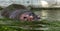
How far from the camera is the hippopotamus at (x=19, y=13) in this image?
2971mm

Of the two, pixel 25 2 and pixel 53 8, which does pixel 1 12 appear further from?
pixel 53 8

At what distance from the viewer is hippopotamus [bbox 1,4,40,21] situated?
2971 millimetres

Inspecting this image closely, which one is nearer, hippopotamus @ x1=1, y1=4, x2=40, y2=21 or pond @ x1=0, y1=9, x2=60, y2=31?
pond @ x1=0, y1=9, x2=60, y2=31

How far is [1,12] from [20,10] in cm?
38

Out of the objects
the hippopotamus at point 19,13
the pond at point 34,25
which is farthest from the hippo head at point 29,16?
the pond at point 34,25

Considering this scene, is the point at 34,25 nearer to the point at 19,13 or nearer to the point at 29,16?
the point at 29,16

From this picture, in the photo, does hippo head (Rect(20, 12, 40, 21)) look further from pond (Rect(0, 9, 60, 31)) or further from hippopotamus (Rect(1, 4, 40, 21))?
pond (Rect(0, 9, 60, 31))

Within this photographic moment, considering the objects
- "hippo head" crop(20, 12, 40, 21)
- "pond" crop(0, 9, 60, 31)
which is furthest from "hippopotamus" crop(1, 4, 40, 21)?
"pond" crop(0, 9, 60, 31)

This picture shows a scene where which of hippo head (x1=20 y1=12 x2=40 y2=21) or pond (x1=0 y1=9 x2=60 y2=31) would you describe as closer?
pond (x1=0 y1=9 x2=60 y2=31)

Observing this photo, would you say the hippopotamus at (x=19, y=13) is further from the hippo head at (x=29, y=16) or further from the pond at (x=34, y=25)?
the pond at (x=34, y=25)

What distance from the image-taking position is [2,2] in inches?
146

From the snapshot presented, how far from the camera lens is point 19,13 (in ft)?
10.3

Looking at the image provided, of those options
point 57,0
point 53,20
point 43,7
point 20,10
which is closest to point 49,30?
point 53,20

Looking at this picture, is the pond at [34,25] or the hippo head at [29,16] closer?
the pond at [34,25]
